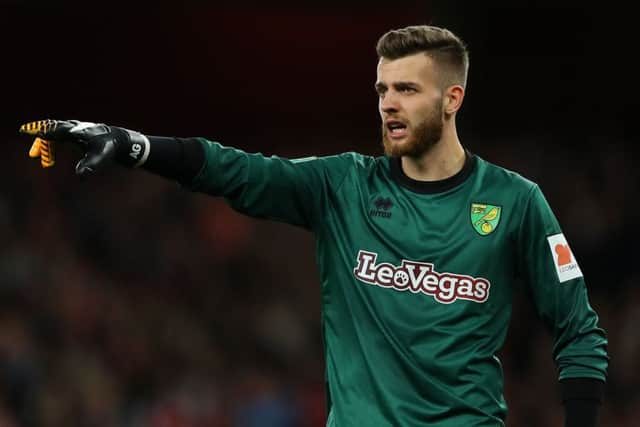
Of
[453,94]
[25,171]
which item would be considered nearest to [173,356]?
[25,171]

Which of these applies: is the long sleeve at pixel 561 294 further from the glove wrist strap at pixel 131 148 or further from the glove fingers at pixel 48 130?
the glove fingers at pixel 48 130

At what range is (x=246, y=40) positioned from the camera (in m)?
11.2

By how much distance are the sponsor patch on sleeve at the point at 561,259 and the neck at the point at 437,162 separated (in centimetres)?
42

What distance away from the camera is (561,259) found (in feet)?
13.4

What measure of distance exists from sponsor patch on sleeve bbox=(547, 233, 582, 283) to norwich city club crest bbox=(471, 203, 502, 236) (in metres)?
0.19

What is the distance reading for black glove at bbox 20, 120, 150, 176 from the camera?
12.2 ft

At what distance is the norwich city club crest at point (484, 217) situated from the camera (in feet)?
13.5

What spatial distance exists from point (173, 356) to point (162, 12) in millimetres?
3116

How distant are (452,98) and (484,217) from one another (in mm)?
443

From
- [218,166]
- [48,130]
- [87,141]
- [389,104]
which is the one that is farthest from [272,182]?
[48,130]

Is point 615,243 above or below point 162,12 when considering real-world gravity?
below

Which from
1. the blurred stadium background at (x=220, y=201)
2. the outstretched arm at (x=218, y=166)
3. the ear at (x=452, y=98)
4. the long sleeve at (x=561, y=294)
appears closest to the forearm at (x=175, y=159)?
the outstretched arm at (x=218, y=166)

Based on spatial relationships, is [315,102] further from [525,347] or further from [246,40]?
[525,347]

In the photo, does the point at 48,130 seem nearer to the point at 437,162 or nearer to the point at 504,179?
the point at 437,162
